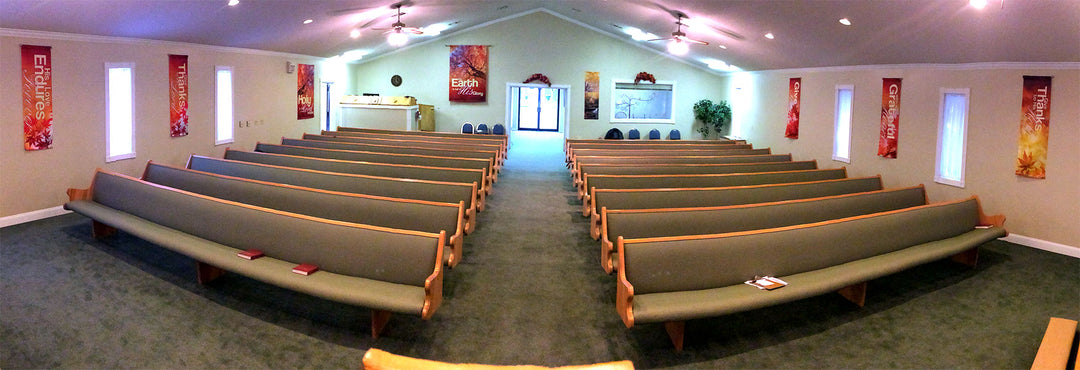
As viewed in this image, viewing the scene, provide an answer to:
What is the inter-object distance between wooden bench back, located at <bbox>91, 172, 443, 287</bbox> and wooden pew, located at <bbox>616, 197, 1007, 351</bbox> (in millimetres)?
1220

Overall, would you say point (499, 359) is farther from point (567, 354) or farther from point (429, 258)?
point (429, 258)

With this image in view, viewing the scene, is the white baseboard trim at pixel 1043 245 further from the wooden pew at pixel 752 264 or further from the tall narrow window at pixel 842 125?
the tall narrow window at pixel 842 125

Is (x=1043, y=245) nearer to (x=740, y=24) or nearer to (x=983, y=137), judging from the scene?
(x=983, y=137)

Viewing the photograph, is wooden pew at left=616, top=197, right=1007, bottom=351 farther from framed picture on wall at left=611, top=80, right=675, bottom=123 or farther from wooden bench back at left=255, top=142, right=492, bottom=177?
framed picture on wall at left=611, top=80, right=675, bottom=123

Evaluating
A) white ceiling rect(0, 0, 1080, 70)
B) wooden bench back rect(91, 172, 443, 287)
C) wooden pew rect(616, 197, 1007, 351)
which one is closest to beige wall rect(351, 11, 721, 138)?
white ceiling rect(0, 0, 1080, 70)

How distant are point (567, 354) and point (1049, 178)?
5.95 m

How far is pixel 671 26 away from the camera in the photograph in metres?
10.5

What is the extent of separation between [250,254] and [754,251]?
334 centimetres

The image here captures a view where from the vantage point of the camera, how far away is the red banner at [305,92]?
471 inches

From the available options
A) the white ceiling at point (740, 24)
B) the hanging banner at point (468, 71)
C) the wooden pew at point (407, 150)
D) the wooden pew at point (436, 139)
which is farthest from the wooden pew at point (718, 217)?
the hanging banner at point (468, 71)

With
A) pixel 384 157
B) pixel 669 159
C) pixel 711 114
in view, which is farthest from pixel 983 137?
pixel 711 114

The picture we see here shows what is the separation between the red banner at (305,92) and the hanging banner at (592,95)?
6576 millimetres

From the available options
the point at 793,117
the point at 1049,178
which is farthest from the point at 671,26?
the point at 1049,178

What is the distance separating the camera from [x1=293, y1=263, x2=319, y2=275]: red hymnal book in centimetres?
373
